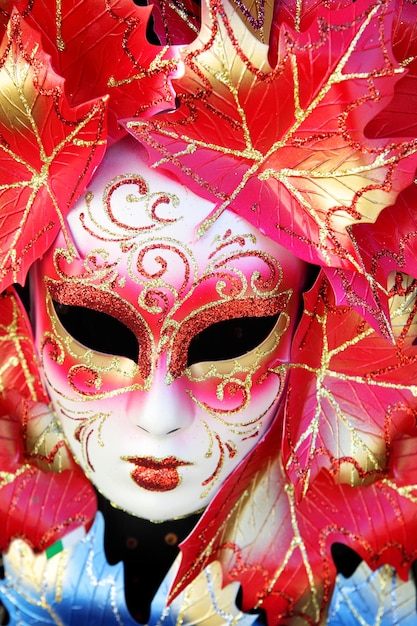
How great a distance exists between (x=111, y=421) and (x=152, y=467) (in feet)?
0.26

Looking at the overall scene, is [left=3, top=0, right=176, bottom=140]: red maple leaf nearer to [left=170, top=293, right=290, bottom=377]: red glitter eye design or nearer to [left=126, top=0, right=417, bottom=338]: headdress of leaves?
[left=126, top=0, right=417, bottom=338]: headdress of leaves

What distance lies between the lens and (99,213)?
3.00 ft

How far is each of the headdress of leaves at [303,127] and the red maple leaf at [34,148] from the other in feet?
0.23

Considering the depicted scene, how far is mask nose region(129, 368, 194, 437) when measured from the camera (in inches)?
37.3

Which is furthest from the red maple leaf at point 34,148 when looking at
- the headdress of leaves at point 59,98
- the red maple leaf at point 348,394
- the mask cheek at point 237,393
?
the red maple leaf at point 348,394

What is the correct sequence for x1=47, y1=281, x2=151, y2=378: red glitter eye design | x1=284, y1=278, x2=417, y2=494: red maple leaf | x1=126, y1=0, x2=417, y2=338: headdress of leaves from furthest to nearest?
x1=284, y1=278, x2=417, y2=494: red maple leaf
x1=47, y1=281, x2=151, y2=378: red glitter eye design
x1=126, y1=0, x2=417, y2=338: headdress of leaves

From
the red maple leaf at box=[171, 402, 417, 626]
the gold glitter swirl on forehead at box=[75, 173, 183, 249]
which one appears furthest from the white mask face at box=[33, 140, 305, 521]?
the red maple leaf at box=[171, 402, 417, 626]

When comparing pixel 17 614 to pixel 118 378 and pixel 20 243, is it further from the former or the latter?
pixel 20 243

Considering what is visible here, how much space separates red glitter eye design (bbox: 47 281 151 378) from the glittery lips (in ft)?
0.41

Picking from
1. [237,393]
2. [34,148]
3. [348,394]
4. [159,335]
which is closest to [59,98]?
[34,148]

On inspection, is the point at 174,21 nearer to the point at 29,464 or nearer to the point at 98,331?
the point at 98,331

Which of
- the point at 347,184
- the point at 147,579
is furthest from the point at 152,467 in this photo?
the point at 347,184

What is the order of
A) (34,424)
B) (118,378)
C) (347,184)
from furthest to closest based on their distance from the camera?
(34,424)
(118,378)
(347,184)

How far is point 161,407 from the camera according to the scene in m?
0.95
